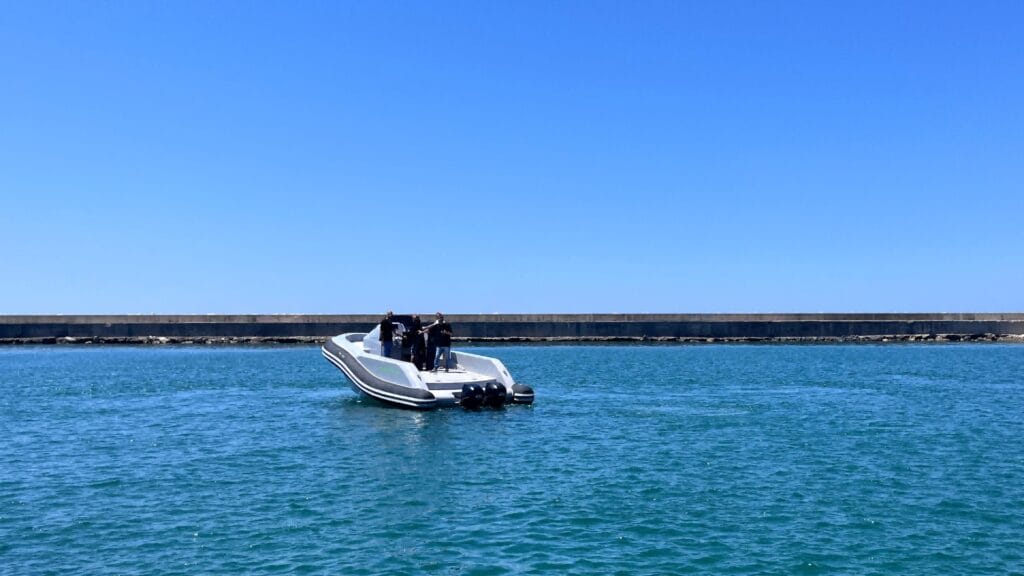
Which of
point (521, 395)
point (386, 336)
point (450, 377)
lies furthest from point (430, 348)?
point (521, 395)

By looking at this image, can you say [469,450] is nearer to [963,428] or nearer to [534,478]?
[534,478]

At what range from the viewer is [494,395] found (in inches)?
827

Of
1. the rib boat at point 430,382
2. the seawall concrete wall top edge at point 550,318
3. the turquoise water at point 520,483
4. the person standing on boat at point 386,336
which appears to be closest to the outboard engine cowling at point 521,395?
the rib boat at point 430,382

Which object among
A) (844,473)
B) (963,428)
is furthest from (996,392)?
(844,473)

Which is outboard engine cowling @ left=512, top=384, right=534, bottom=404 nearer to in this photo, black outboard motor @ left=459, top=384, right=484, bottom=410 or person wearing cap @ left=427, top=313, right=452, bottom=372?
black outboard motor @ left=459, top=384, right=484, bottom=410

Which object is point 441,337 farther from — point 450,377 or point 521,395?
point 521,395

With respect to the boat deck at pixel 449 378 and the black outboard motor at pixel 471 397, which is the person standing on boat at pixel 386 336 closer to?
the boat deck at pixel 449 378

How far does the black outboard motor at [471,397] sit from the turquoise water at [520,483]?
0.34 meters

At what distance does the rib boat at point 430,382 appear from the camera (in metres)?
20.7

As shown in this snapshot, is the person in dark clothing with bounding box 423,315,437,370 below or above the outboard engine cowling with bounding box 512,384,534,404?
above

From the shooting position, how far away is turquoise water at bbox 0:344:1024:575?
9.29 m

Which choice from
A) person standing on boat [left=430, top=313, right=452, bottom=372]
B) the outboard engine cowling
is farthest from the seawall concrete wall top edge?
the outboard engine cowling

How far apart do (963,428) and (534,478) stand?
11615 millimetres

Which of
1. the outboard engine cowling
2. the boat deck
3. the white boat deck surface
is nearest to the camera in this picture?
the boat deck
